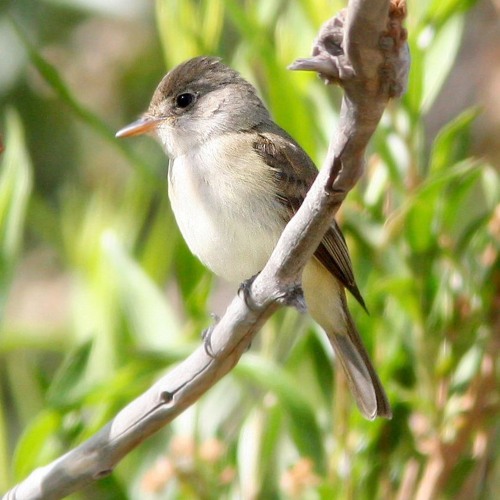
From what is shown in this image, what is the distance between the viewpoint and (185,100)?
314 cm

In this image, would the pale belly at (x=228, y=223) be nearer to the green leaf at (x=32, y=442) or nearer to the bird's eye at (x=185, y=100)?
the bird's eye at (x=185, y=100)

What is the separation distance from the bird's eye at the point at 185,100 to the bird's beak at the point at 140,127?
8cm

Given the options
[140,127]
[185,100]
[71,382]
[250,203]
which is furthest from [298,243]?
[185,100]

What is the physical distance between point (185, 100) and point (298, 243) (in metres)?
1.41

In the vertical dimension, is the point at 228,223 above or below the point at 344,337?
above

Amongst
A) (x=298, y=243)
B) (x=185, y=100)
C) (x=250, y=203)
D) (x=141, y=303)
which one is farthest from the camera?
(x=185, y=100)

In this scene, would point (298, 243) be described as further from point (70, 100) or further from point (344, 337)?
point (70, 100)

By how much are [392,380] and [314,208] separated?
1.28m

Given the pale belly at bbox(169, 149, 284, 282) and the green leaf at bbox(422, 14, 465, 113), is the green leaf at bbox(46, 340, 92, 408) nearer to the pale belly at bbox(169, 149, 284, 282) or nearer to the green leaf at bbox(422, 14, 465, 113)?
the pale belly at bbox(169, 149, 284, 282)

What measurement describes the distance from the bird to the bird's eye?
9 centimetres

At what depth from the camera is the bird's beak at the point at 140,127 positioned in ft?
9.75

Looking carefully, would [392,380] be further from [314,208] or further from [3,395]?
[3,395]

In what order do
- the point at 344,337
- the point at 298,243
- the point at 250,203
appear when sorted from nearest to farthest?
the point at 298,243, the point at 250,203, the point at 344,337

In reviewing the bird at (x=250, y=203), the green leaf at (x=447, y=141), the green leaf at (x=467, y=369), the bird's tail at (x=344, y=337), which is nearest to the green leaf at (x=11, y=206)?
the bird at (x=250, y=203)
